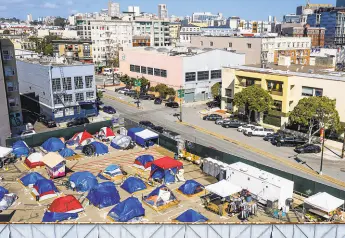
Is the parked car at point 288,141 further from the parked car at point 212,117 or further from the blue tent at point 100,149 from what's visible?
the blue tent at point 100,149

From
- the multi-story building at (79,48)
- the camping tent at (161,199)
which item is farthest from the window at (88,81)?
the multi-story building at (79,48)

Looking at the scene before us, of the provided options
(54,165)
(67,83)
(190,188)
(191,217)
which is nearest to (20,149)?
(54,165)

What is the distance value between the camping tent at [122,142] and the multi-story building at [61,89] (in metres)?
16.2

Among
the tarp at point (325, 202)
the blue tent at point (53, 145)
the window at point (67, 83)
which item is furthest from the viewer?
the window at point (67, 83)

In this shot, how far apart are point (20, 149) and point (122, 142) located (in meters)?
11.4

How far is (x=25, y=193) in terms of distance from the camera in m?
32.1

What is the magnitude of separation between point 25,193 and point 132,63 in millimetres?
58057

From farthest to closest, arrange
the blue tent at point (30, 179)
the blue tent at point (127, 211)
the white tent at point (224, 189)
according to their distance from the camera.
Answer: the blue tent at point (30, 179) < the white tent at point (224, 189) < the blue tent at point (127, 211)

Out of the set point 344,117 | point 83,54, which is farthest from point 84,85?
point 83,54

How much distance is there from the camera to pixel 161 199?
29531mm

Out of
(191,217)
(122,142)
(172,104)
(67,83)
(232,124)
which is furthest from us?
(172,104)

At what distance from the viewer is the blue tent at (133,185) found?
32062mm

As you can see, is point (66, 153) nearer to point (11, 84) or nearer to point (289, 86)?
point (11, 84)

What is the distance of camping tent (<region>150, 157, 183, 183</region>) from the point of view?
111 ft
